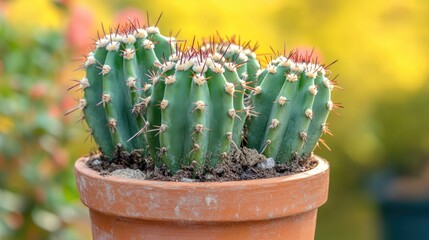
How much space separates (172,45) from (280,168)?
0.46 meters

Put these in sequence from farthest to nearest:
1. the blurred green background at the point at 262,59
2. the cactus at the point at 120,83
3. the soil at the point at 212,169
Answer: the blurred green background at the point at 262,59
the cactus at the point at 120,83
the soil at the point at 212,169

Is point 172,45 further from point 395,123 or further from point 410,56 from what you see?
point 395,123

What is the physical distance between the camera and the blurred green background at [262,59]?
12.0 ft

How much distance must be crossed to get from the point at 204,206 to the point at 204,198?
2 centimetres

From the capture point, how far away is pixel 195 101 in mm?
1943

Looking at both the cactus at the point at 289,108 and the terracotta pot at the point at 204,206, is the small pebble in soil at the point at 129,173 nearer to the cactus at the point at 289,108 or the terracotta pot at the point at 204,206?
the terracotta pot at the point at 204,206

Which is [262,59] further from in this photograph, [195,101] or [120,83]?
[195,101]

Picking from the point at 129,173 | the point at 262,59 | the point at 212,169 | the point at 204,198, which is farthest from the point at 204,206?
the point at 262,59

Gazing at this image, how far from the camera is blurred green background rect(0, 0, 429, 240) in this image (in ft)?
12.0

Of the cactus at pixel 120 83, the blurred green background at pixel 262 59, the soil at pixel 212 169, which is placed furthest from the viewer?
the blurred green background at pixel 262 59

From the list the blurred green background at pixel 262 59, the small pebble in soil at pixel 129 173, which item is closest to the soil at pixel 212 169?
the small pebble in soil at pixel 129 173

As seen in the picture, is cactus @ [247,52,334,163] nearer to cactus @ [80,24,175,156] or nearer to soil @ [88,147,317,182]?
soil @ [88,147,317,182]

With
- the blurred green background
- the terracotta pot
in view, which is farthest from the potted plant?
the blurred green background

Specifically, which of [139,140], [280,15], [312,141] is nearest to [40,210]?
[139,140]
